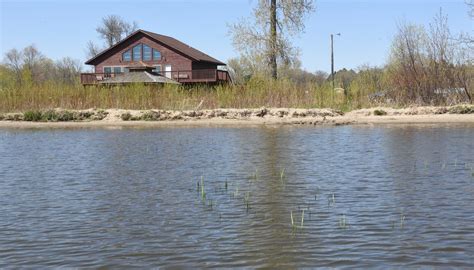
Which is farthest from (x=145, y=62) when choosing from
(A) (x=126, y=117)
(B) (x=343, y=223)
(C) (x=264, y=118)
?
(B) (x=343, y=223)

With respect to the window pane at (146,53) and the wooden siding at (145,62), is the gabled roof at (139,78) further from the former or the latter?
the window pane at (146,53)

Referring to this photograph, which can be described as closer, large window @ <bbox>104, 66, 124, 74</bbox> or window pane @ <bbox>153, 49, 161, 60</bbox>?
window pane @ <bbox>153, 49, 161, 60</bbox>

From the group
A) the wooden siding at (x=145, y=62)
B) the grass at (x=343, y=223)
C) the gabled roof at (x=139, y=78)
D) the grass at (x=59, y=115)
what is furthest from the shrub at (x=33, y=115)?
the wooden siding at (x=145, y=62)

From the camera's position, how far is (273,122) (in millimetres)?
27516

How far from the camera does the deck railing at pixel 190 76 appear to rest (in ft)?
169

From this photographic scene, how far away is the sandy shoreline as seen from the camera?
26266mm

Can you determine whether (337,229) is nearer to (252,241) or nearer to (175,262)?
(252,241)

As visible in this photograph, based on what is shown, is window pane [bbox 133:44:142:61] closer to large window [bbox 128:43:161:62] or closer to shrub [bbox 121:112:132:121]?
large window [bbox 128:43:161:62]

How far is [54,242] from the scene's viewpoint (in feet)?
20.8

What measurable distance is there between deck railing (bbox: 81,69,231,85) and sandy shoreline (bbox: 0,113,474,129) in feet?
70.5

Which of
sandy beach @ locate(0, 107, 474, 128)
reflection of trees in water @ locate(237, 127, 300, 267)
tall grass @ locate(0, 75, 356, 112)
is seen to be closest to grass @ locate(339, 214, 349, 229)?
reflection of trees in water @ locate(237, 127, 300, 267)

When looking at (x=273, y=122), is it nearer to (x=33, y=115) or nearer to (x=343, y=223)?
(x=33, y=115)

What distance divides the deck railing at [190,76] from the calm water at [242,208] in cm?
3676

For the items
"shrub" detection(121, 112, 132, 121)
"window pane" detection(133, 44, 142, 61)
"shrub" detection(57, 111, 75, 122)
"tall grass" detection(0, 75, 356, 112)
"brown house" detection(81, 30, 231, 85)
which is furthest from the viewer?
"window pane" detection(133, 44, 142, 61)
